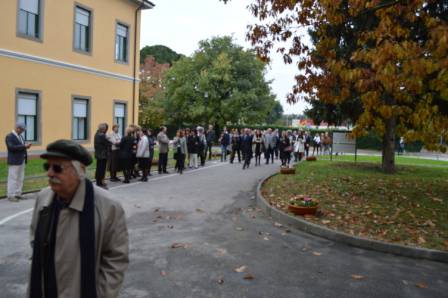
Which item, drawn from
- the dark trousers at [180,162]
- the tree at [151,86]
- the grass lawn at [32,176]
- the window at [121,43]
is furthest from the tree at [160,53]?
the dark trousers at [180,162]

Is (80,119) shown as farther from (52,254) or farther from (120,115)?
(52,254)

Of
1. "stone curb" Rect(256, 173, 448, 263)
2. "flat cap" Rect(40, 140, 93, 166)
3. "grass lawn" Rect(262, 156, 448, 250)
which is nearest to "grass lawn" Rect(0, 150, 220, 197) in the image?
"grass lawn" Rect(262, 156, 448, 250)

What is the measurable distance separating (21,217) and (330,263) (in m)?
6.00

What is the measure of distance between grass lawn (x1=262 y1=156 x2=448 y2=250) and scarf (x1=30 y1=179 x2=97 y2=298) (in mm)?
6173

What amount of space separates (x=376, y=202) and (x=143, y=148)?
25.3 feet

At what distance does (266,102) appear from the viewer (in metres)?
52.5

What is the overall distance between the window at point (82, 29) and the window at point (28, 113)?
3.85 meters

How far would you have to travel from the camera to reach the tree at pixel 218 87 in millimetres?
50000

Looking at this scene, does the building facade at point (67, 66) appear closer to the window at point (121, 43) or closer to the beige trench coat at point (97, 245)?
the window at point (121, 43)

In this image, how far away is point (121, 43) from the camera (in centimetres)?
2527

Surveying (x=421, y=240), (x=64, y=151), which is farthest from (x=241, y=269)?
(x=64, y=151)

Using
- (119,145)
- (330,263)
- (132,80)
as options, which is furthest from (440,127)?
(132,80)

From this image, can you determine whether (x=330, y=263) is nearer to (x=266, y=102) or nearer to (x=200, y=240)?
(x=200, y=240)

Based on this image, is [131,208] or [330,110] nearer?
[131,208]
